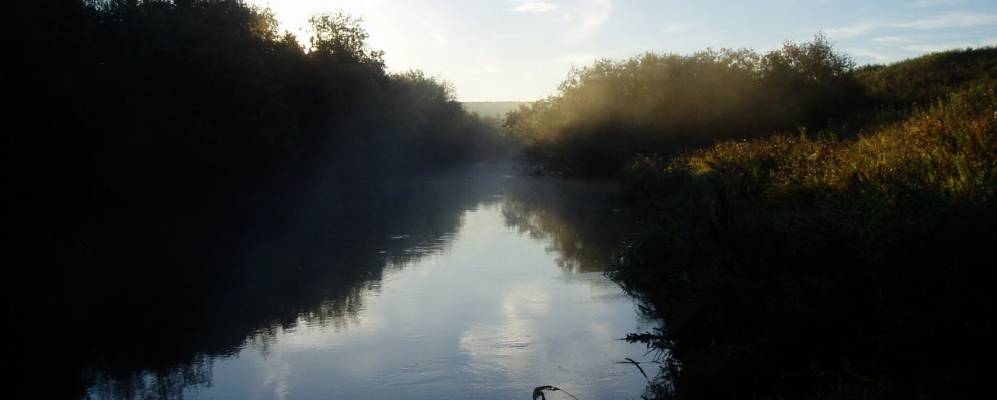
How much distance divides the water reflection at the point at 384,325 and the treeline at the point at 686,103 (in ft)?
85.9

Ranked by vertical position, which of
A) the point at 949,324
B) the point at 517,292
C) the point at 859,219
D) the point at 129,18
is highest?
the point at 129,18

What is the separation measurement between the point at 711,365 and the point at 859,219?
202 centimetres

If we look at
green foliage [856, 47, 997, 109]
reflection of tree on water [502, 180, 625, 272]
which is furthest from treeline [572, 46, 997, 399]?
green foliage [856, 47, 997, 109]

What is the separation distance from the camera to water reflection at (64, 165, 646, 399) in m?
9.23

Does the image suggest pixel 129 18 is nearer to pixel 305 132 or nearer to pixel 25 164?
pixel 25 164

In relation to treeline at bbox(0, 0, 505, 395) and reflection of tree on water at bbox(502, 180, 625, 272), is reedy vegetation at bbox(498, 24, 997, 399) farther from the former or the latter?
treeline at bbox(0, 0, 505, 395)

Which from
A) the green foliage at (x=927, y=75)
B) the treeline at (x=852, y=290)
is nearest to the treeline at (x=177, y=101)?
the treeline at (x=852, y=290)

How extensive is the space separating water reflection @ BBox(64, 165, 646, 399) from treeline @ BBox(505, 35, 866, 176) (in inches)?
1030

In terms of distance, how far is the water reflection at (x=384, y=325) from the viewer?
9.23 m

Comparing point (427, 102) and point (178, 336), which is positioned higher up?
point (427, 102)

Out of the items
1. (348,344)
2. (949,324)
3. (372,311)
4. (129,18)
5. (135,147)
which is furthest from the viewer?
→ (129,18)

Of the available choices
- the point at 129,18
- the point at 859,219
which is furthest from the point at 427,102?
the point at 859,219

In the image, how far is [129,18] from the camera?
30.9 meters

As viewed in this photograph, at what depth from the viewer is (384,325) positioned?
12.0 m
